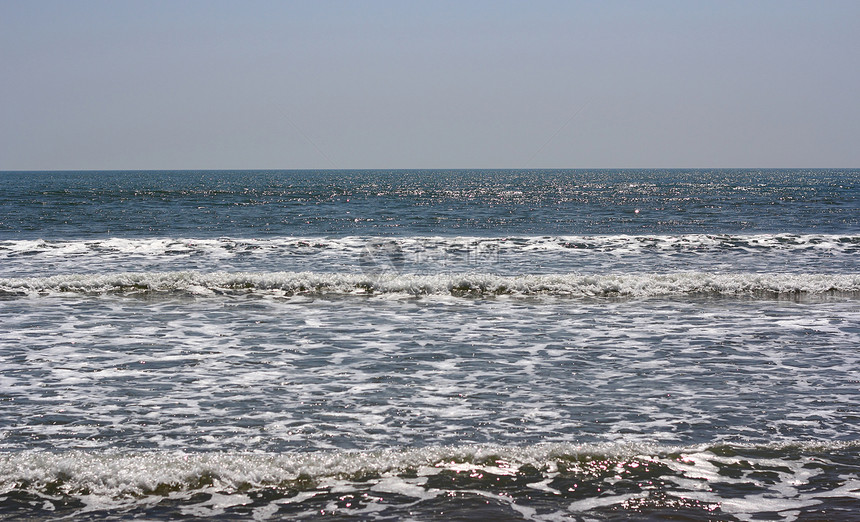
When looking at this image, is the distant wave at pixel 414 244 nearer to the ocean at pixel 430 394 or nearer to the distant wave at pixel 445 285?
the ocean at pixel 430 394

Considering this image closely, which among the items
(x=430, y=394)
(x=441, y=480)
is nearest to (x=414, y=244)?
(x=430, y=394)

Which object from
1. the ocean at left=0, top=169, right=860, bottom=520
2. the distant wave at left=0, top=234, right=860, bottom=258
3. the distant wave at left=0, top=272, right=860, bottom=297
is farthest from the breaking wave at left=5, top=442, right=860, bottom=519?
the distant wave at left=0, top=234, right=860, bottom=258

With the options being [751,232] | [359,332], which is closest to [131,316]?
[359,332]

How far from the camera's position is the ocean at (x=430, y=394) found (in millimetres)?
4809

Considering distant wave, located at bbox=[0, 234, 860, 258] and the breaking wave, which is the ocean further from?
distant wave, located at bbox=[0, 234, 860, 258]

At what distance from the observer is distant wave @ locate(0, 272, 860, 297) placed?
14.3 metres

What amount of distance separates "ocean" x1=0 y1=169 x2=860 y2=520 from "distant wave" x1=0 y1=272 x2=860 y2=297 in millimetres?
70

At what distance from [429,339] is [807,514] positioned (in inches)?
238

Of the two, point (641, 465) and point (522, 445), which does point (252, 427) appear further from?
point (641, 465)

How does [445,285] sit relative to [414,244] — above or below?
below

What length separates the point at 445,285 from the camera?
14.6m

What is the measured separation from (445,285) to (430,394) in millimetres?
7543

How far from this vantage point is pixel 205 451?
5.56m

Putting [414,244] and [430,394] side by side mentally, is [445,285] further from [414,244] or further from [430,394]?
[414,244]
